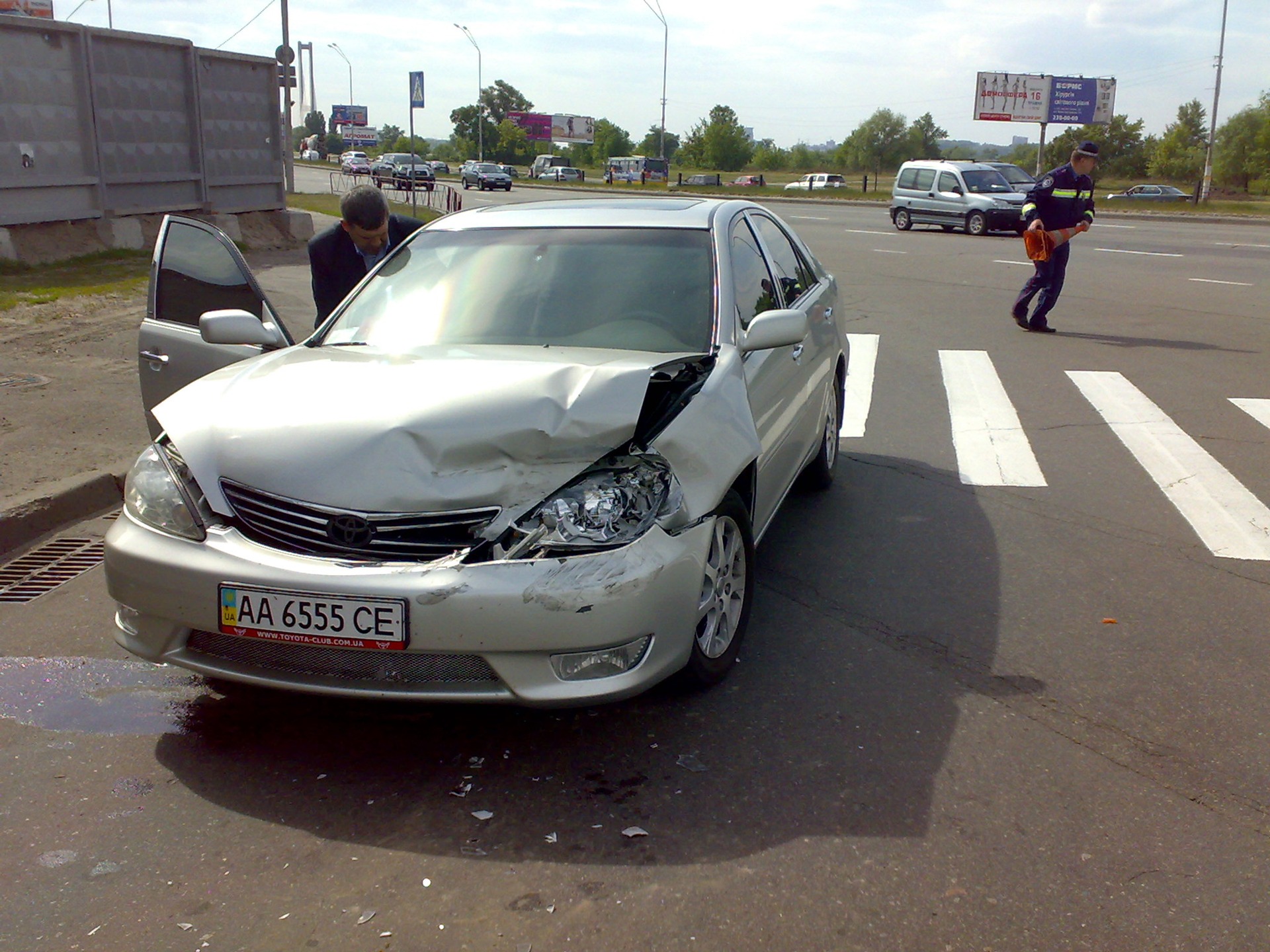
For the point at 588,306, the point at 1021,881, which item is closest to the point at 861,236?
the point at 588,306

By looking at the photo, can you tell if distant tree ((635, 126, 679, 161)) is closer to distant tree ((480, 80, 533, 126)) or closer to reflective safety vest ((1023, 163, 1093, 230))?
distant tree ((480, 80, 533, 126))

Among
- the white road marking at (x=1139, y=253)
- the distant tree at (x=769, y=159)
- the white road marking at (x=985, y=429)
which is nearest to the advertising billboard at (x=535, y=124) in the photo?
the distant tree at (x=769, y=159)

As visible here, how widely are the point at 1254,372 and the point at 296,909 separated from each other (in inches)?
396

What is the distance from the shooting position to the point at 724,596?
3.89 metres

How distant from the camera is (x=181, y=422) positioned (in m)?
3.56

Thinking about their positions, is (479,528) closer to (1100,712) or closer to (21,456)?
(1100,712)

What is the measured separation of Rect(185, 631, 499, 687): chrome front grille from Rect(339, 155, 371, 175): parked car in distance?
182ft

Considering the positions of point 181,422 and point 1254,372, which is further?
point 1254,372

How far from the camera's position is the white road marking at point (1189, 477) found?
5.61m

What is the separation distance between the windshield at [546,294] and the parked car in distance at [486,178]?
53892 mm

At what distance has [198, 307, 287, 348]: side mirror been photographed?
14.9 ft

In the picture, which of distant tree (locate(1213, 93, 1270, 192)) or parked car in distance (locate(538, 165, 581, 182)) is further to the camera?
distant tree (locate(1213, 93, 1270, 192))

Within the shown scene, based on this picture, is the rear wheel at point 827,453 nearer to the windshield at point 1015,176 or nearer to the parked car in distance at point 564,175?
the windshield at point 1015,176

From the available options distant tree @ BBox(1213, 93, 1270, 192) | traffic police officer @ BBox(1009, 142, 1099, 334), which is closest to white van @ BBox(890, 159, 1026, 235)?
traffic police officer @ BBox(1009, 142, 1099, 334)
